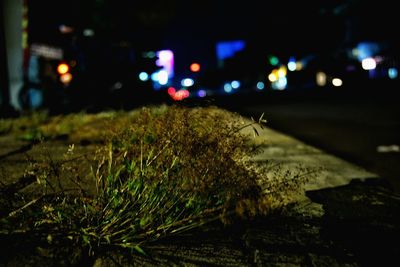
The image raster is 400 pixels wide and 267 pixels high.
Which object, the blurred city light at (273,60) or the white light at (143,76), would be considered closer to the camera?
the white light at (143,76)

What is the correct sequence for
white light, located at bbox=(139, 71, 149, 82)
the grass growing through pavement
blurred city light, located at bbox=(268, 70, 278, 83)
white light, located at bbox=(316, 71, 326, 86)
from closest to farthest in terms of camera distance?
the grass growing through pavement < white light, located at bbox=(139, 71, 149, 82) < white light, located at bbox=(316, 71, 326, 86) < blurred city light, located at bbox=(268, 70, 278, 83)

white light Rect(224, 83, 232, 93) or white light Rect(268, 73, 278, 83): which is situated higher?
white light Rect(268, 73, 278, 83)

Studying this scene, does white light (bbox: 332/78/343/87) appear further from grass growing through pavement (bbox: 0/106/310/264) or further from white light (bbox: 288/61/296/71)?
grass growing through pavement (bbox: 0/106/310/264)

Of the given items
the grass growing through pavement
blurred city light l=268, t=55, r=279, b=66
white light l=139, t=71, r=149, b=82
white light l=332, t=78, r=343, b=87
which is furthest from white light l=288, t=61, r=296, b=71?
the grass growing through pavement

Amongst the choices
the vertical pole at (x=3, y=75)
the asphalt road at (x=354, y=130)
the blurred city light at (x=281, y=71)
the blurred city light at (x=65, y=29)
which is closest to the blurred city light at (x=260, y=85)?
the blurred city light at (x=281, y=71)

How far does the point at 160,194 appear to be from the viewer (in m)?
2.97

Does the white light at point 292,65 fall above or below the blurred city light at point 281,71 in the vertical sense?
above

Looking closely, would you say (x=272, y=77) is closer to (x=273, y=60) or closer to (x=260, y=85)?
(x=260, y=85)

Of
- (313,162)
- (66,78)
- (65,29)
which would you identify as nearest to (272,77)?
(65,29)

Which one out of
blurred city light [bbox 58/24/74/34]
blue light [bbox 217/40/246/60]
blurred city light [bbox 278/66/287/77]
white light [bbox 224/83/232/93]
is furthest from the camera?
blue light [bbox 217/40/246/60]

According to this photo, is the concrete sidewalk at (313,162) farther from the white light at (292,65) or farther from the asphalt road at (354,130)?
the white light at (292,65)

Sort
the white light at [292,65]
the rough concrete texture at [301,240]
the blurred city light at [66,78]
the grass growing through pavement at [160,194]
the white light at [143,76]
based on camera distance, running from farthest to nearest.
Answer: the white light at [292,65]
the white light at [143,76]
the blurred city light at [66,78]
the grass growing through pavement at [160,194]
the rough concrete texture at [301,240]

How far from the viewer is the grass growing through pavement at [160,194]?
2.76 metres

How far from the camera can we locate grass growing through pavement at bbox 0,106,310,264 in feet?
9.04
